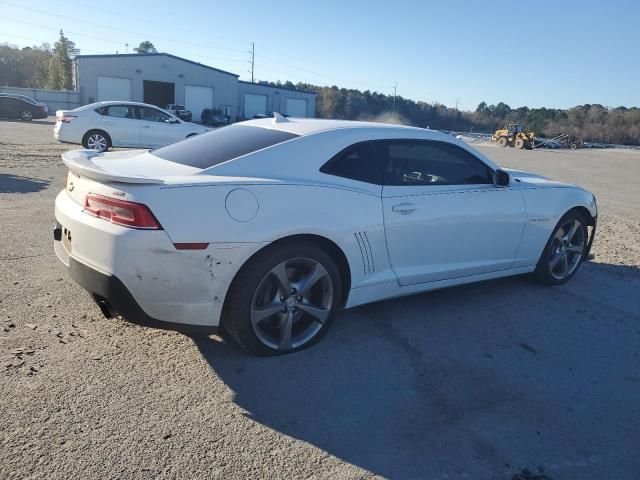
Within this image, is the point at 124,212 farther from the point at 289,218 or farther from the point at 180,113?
the point at 180,113

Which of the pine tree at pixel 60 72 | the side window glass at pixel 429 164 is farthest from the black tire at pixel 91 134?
the pine tree at pixel 60 72

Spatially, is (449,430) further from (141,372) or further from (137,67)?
(137,67)

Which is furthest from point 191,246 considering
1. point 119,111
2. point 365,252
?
point 119,111

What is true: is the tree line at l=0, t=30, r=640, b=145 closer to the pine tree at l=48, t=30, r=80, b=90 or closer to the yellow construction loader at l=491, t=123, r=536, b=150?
the pine tree at l=48, t=30, r=80, b=90

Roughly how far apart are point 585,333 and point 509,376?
3.95 ft

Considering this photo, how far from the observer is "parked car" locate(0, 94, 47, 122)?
3372 centimetres

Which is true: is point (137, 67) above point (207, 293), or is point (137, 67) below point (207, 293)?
above

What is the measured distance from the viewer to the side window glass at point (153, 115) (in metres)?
14.0

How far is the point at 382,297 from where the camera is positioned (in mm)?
3883

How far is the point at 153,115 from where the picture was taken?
1409 cm

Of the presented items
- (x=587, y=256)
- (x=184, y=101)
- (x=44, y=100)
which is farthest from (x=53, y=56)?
(x=587, y=256)

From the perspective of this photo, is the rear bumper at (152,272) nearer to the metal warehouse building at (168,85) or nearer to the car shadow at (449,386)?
the car shadow at (449,386)

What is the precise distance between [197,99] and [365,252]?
49723mm

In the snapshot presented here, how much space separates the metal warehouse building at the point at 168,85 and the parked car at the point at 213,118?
2.29 m
